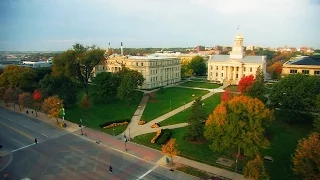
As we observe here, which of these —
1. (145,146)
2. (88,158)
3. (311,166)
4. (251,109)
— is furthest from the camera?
(145,146)

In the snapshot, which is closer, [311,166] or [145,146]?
[311,166]

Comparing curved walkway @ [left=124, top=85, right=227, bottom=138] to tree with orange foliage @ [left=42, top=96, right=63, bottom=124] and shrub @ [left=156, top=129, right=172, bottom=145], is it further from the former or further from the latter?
tree with orange foliage @ [left=42, top=96, right=63, bottom=124]

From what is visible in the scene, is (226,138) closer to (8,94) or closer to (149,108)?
(149,108)

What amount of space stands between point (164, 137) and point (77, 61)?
123ft

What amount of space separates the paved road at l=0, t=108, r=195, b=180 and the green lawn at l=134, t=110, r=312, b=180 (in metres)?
5.69

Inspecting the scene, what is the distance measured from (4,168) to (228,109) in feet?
101

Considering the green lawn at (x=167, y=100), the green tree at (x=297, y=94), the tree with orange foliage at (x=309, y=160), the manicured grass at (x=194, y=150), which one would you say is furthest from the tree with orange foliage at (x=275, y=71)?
the tree with orange foliage at (x=309, y=160)

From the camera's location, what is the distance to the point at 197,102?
4216cm

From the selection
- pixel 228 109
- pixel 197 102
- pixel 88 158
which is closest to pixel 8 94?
pixel 88 158

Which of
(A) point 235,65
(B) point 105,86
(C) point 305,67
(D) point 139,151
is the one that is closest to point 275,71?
(A) point 235,65

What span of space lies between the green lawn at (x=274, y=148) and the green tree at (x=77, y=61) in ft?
110

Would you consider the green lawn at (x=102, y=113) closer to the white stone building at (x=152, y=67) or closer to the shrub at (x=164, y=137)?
the shrub at (x=164, y=137)

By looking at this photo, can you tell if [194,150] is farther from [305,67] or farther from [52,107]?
[305,67]

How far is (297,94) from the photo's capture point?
46.1 meters
